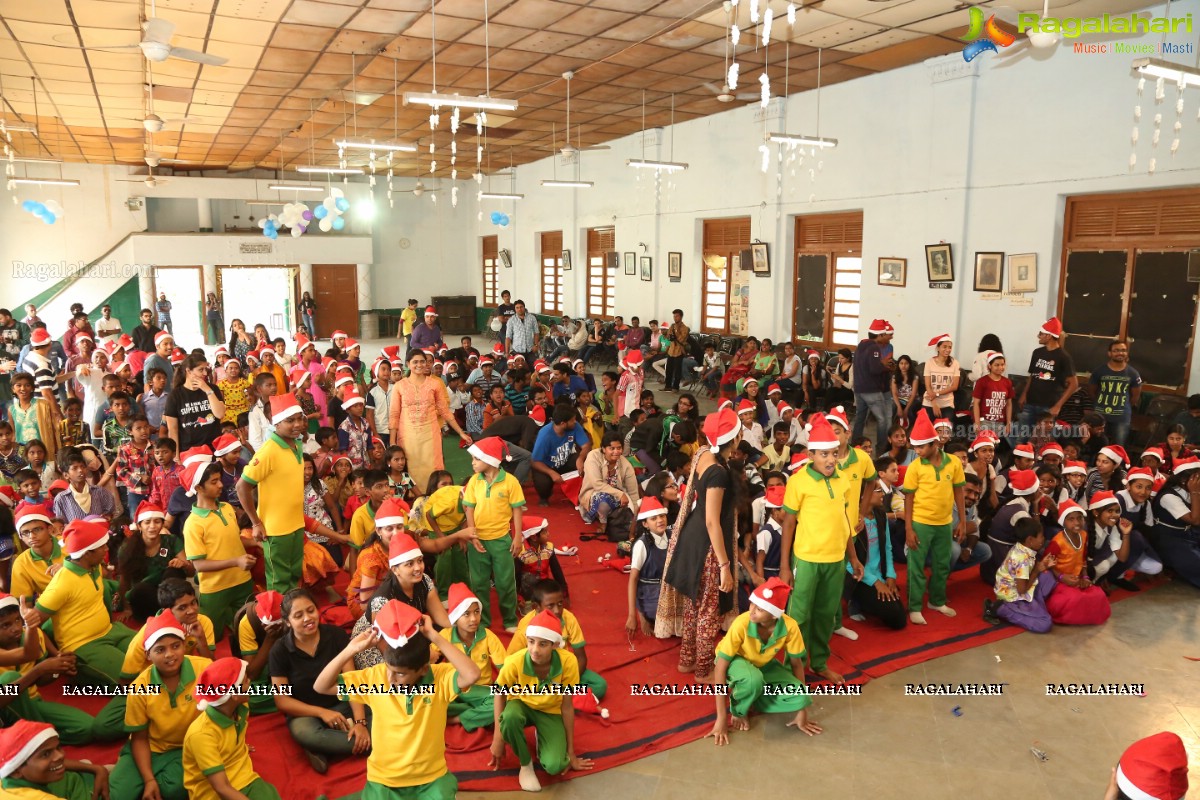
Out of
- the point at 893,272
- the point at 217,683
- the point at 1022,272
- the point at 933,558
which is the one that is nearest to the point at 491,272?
the point at 893,272

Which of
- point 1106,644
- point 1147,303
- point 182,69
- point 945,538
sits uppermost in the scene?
point 182,69

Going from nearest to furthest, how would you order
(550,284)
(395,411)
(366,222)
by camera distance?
(395,411) < (550,284) < (366,222)

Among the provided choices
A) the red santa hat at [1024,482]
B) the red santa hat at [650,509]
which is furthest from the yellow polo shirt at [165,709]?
the red santa hat at [1024,482]

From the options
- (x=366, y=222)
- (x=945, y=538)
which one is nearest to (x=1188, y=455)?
(x=945, y=538)

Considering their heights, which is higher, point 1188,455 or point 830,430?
point 830,430

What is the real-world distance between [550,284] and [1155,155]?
45.0 feet

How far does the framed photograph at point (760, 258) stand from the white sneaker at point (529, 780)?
9900 millimetres

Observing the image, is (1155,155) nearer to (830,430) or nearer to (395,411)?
(830,430)

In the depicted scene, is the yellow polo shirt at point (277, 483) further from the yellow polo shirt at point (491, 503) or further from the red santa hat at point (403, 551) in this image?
the red santa hat at point (403, 551)

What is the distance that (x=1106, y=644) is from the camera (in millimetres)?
4938

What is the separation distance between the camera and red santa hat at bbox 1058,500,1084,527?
17.3 feet

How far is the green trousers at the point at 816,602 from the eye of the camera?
4242 mm

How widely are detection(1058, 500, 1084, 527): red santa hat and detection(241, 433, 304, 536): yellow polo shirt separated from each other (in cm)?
490

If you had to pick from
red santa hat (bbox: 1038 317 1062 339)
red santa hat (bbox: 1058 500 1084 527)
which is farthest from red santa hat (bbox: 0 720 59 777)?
red santa hat (bbox: 1038 317 1062 339)
